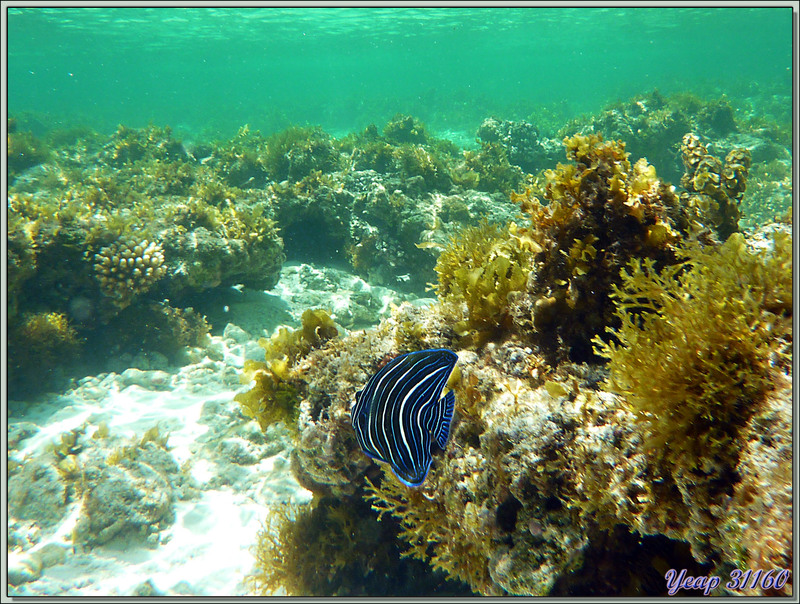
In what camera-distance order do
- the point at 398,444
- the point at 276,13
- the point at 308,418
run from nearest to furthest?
the point at 398,444 → the point at 308,418 → the point at 276,13

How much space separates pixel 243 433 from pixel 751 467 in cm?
556

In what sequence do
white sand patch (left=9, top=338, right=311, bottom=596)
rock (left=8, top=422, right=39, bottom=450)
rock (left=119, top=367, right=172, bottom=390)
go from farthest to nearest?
rock (left=119, top=367, right=172, bottom=390) → rock (left=8, top=422, right=39, bottom=450) → white sand patch (left=9, top=338, right=311, bottom=596)

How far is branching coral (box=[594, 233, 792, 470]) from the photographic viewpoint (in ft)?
4.90

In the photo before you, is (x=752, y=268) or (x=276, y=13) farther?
(x=276, y=13)

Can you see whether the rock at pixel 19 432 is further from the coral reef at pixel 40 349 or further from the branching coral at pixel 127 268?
the branching coral at pixel 127 268

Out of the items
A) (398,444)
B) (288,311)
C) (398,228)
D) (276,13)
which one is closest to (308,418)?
(398,444)

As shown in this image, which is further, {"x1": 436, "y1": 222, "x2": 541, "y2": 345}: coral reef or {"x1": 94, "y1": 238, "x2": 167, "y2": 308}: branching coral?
{"x1": 94, "y1": 238, "x2": 167, "y2": 308}: branching coral

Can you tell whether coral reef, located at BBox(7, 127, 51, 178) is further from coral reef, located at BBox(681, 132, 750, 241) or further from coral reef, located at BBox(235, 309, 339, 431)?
coral reef, located at BBox(681, 132, 750, 241)

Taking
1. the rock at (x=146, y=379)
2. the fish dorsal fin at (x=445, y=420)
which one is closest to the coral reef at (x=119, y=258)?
the rock at (x=146, y=379)

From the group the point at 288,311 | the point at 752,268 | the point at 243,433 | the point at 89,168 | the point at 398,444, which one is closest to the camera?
the point at 398,444

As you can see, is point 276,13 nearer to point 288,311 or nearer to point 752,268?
point 288,311

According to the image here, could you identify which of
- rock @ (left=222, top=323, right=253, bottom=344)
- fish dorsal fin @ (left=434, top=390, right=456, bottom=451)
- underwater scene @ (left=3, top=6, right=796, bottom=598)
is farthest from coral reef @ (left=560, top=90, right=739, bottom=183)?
fish dorsal fin @ (left=434, top=390, right=456, bottom=451)

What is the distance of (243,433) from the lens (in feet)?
17.9

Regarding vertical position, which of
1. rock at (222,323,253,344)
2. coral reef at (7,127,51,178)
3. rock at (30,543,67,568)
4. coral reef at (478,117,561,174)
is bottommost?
rock at (222,323,253,344)
